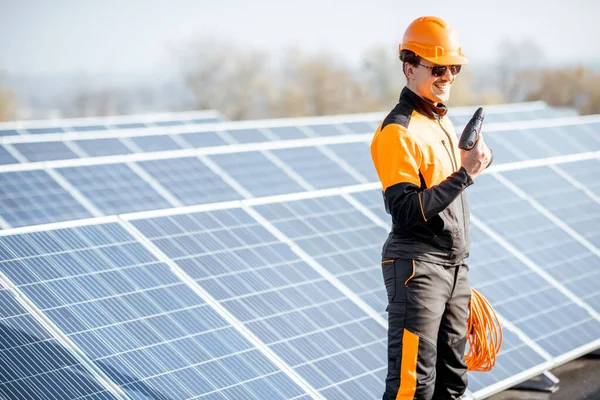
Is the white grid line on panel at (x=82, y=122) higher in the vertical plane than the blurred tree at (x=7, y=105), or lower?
higher

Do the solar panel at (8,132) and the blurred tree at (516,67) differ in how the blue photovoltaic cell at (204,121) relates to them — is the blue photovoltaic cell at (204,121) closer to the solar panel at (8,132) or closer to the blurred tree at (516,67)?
the solar panel at (8,132)

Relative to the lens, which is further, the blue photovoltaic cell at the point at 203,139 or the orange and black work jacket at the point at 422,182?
the blue photovoltaic cell at the point at 203,139

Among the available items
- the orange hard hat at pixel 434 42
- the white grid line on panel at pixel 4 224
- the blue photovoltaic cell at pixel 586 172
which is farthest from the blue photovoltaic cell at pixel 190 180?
the orange hard hat at pixel 434 42

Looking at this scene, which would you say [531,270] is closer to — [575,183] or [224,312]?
[575,183]

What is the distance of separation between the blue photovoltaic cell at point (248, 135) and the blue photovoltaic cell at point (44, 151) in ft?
8.75

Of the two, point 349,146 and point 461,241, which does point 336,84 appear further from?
point 461,241

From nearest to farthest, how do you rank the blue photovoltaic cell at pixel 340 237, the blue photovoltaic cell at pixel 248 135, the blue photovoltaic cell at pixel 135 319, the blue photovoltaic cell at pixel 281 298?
the blue photovoltaic cell at pixel 135 319 → the blue photovoltaic cell at pixel 281 298 → the blue photovoltaic cell at pixel 340 237 → the blue photovoltaic cell at pixel 248 135

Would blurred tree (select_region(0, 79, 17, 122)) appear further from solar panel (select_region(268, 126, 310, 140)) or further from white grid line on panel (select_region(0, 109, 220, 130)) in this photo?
solar panel (select_region(268, 126, 310, 140))

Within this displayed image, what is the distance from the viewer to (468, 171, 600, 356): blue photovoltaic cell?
8.25 m

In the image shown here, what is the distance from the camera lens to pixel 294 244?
7.91 metres

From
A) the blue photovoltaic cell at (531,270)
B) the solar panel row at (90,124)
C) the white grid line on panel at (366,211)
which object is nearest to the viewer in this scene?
the blue photovoltaic cell at (531,270)

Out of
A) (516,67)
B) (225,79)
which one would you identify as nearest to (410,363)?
(225,79)

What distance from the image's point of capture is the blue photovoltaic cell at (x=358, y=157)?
450 inches

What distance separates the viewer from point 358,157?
39.3ft
